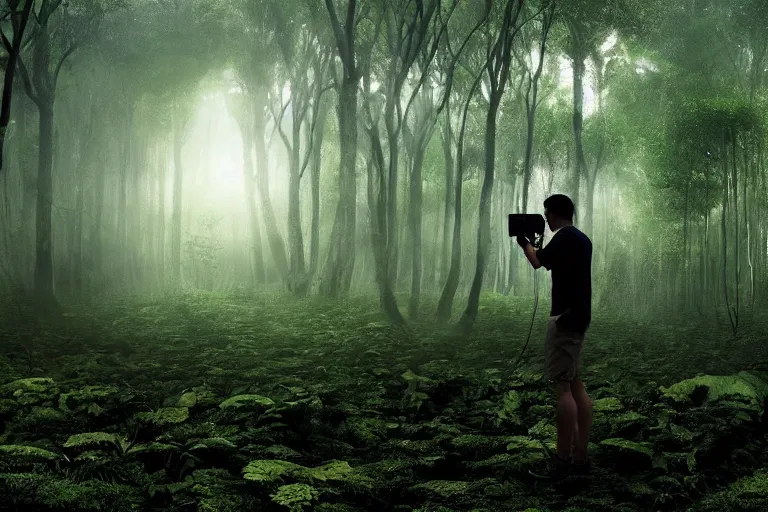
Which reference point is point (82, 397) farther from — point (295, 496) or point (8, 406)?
point (295, 496)

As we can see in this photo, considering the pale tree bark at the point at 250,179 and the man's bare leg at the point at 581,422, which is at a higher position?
the pale tree bark at the point at 250,179

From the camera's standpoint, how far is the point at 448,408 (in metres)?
5.96

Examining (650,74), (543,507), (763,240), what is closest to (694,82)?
(650,74)

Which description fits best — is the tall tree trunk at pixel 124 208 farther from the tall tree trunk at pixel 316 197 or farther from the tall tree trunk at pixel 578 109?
the tall tree trunk at pixel 578 109

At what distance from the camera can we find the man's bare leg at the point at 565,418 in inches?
163

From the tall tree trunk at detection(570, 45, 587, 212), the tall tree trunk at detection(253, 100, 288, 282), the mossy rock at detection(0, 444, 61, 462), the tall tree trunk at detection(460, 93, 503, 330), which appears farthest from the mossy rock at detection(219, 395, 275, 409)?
the tall tree trunk at detection(570, 45, 587, 212)

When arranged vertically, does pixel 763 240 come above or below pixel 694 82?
below

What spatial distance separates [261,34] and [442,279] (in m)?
12.3

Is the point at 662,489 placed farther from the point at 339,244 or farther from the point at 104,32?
the point at 104,32

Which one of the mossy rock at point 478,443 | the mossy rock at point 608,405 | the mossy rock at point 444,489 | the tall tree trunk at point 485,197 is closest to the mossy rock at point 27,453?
the mossy rock at point 444,489

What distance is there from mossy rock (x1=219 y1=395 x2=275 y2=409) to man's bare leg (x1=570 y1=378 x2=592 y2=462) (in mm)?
2639

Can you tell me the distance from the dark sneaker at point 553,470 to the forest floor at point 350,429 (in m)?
0.07

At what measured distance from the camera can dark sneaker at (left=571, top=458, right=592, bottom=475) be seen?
4.21 metres

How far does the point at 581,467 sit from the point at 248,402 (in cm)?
298
